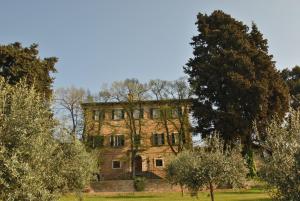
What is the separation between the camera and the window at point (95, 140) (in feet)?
214

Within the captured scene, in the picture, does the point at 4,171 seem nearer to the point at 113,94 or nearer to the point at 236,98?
the point at 236,98

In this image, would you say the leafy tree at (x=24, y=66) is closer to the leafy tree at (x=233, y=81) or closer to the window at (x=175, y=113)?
the leafy tree at (x=233, y=81)

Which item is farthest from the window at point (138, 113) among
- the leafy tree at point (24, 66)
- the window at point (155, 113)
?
the leafy tree at point (24, 66)

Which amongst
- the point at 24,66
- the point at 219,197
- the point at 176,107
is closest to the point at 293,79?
the point at 176,107

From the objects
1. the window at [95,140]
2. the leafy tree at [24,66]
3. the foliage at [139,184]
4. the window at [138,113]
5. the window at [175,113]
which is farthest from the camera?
the window at [138,113]

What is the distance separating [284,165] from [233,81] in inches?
1294

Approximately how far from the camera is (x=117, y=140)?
68750 millimetres

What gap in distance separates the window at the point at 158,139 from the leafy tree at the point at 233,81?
18.4 m

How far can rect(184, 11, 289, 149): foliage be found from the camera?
46.7m

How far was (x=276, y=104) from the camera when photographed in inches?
1912

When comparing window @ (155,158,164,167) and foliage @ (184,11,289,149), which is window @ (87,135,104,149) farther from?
foliage @ (184,11,289,149)

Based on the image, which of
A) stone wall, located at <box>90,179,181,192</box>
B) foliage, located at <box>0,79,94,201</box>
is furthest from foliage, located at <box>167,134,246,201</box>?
stone wall, located at <box>90,179,181,192</box>

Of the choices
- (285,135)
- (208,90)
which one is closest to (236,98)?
(208,90)

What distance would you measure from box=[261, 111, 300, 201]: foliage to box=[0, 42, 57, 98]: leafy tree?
2980 centimetres
